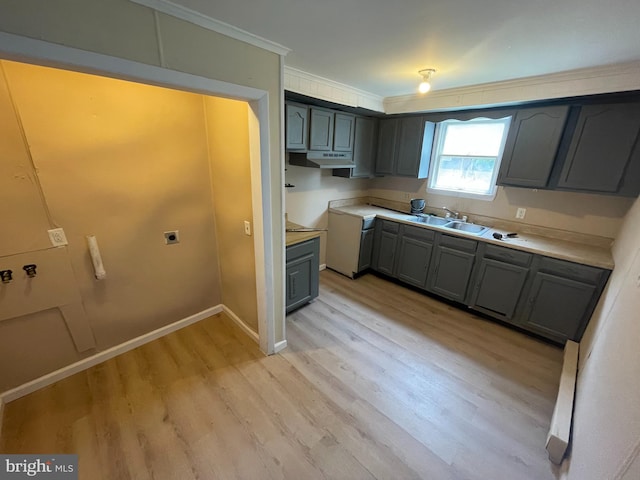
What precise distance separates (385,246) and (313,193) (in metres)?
1.20

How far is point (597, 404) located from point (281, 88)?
243 centimetres

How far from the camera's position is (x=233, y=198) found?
2117 millimetres

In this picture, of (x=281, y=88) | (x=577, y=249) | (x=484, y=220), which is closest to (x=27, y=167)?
(x=281, y=88)

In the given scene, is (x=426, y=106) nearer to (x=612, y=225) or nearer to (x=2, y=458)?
(x=612, y=225)

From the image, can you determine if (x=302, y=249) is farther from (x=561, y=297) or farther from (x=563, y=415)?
(x=561, y=297)

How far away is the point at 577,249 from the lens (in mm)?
2334

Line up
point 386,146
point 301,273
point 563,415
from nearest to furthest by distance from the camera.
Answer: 1. point 563,415
2. point 301,273
3. point 386,146

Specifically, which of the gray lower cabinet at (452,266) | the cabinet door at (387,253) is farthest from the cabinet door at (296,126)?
the gray lower cabinet at (452,266)

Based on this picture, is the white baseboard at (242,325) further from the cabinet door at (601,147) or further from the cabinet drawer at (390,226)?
the cabinet door at (601,147)

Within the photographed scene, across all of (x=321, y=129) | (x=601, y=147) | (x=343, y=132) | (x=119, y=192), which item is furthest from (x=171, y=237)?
(x=601, y=147)

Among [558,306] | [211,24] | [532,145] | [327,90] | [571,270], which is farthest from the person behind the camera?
[327,90]

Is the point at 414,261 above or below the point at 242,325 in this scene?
above

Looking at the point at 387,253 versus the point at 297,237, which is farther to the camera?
the point at 387,253

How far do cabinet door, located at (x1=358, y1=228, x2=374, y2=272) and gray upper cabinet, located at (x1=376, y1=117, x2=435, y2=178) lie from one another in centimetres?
93
